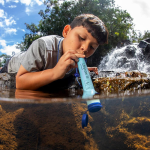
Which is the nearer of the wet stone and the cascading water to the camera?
the wet stone

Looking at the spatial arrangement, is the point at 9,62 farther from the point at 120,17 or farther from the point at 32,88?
the point at 120,17

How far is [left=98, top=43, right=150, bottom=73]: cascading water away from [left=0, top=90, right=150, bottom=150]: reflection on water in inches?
91.3

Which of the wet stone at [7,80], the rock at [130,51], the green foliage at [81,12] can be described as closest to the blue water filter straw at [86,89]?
the wet stone at [7,80]

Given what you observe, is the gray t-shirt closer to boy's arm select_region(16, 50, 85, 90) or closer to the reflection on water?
boy's arm select_region(16, 50, 85, 90)

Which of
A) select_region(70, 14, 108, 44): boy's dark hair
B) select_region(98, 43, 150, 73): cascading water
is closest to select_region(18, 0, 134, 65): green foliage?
select_region(70, 14, 108, 44): boy's dark hair

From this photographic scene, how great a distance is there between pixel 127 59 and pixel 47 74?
247 cm

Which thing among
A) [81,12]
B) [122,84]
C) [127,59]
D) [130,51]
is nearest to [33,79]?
[122,84]

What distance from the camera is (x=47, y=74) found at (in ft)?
1.38

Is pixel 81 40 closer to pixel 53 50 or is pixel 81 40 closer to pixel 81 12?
pixel 53 50

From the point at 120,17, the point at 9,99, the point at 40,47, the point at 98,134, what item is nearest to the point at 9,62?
the point at 40,47

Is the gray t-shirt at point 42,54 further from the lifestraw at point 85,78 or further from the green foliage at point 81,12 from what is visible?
the green foliage at point 81,12

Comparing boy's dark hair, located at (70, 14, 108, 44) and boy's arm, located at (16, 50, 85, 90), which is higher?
boy's dark hair, located at (70, 14, 108, 44)

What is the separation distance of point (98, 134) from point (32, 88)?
0.92 ft

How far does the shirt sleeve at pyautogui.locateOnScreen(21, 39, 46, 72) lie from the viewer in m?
0.47
